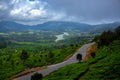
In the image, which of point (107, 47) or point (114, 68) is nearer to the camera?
point (114, 68)

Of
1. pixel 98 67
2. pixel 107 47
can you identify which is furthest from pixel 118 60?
pixel 107 47

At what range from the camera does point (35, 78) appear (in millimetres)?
93875

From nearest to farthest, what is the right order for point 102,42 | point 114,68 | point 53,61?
→ 1. point 114,68
2. point 102,42
3. point 53,61

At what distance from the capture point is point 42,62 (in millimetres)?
194750

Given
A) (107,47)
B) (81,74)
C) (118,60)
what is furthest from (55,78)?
(107,47)

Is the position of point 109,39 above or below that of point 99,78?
above

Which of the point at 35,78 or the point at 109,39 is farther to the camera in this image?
the point at 109,39

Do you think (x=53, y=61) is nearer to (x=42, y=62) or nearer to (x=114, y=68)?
(x=42, y=62)

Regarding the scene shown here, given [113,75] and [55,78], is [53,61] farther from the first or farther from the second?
[113,75]

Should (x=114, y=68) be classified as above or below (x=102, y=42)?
below

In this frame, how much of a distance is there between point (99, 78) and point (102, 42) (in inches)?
3362

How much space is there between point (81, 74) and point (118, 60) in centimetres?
2014

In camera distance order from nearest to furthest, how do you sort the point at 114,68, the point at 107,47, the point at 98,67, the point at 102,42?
the point at 114,68 < the point at 98,67 < the point at 107,47 < the point at 102,42

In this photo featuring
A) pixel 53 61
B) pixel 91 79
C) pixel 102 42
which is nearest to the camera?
pixel 91 79
